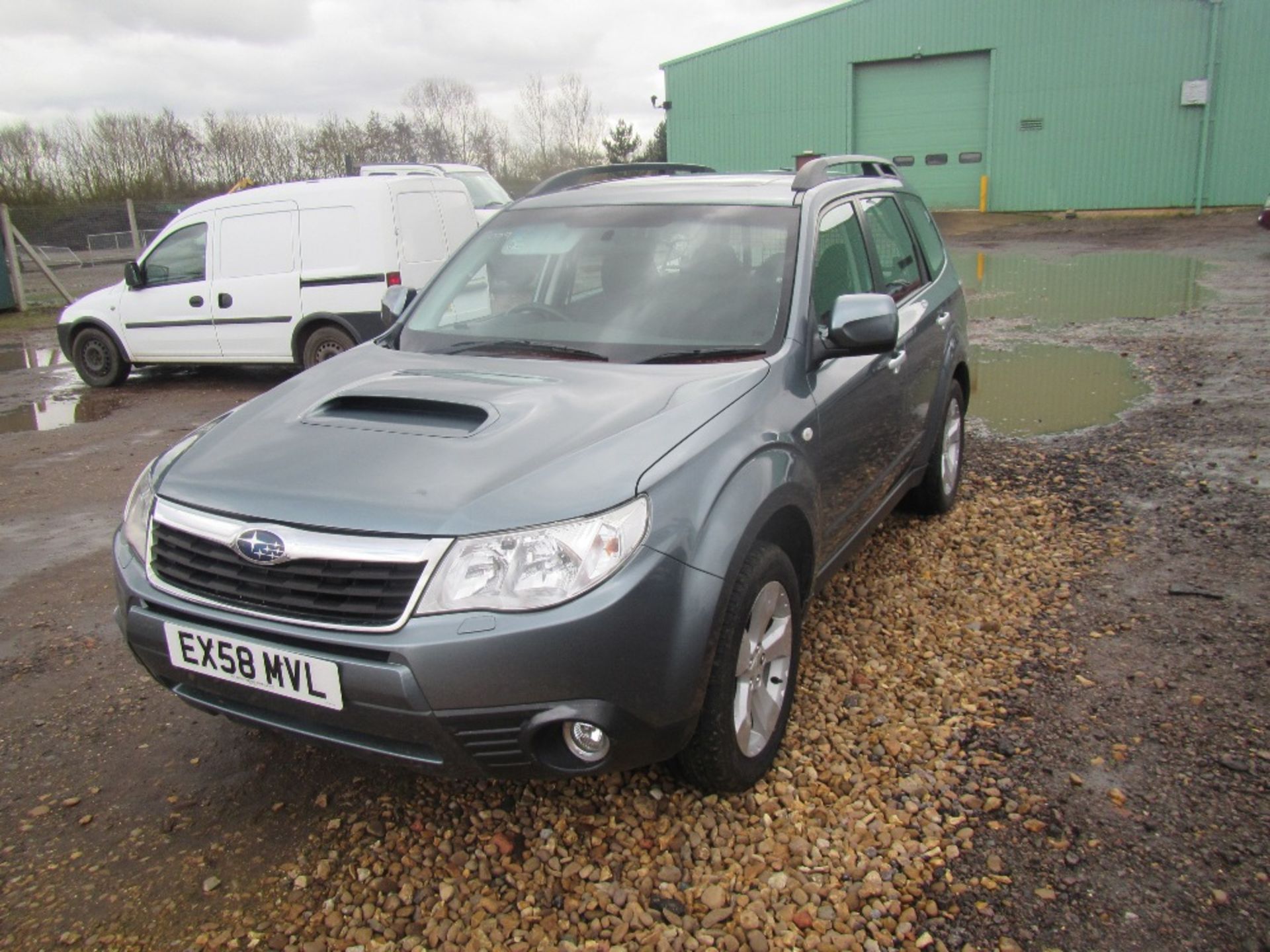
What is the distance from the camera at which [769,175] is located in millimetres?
4367

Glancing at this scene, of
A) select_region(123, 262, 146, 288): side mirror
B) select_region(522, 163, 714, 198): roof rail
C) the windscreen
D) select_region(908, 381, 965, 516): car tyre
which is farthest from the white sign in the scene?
the windscreen

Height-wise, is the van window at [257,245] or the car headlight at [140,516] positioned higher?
the van window at [257,245]

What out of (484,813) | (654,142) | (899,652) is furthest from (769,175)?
(654,142)

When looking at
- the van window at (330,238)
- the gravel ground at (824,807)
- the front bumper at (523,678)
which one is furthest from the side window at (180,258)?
the front bumper at (523,678)

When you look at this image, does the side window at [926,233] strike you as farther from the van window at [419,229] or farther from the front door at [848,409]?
the van window at [419,229]

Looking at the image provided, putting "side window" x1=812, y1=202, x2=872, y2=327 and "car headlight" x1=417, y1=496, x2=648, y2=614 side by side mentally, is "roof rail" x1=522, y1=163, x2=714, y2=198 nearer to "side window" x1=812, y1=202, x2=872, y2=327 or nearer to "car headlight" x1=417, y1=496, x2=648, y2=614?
"side window" x1=812, y1=202, x2=872, y2=327

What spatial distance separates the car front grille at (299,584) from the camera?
7.73 ft

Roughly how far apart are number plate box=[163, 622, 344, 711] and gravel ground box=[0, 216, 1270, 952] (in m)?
0.54

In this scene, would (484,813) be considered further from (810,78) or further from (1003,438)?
(810,78)

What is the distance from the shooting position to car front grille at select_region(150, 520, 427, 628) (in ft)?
7.73

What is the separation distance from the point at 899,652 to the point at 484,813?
1.68 m

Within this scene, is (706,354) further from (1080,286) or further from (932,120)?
(932,120)

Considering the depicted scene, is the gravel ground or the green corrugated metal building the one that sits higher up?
the green corrugated metal building

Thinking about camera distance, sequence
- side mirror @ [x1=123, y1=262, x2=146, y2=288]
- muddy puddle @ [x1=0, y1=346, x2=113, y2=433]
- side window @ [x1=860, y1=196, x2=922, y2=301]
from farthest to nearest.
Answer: side mirror @ [x1=123, y1=262, x2=146, y2=288], muddy puddle @ [x1=0, y1=346, x2=113, y2=433], side window @ [x1=860, y1=196, x2=922, y2=301]
